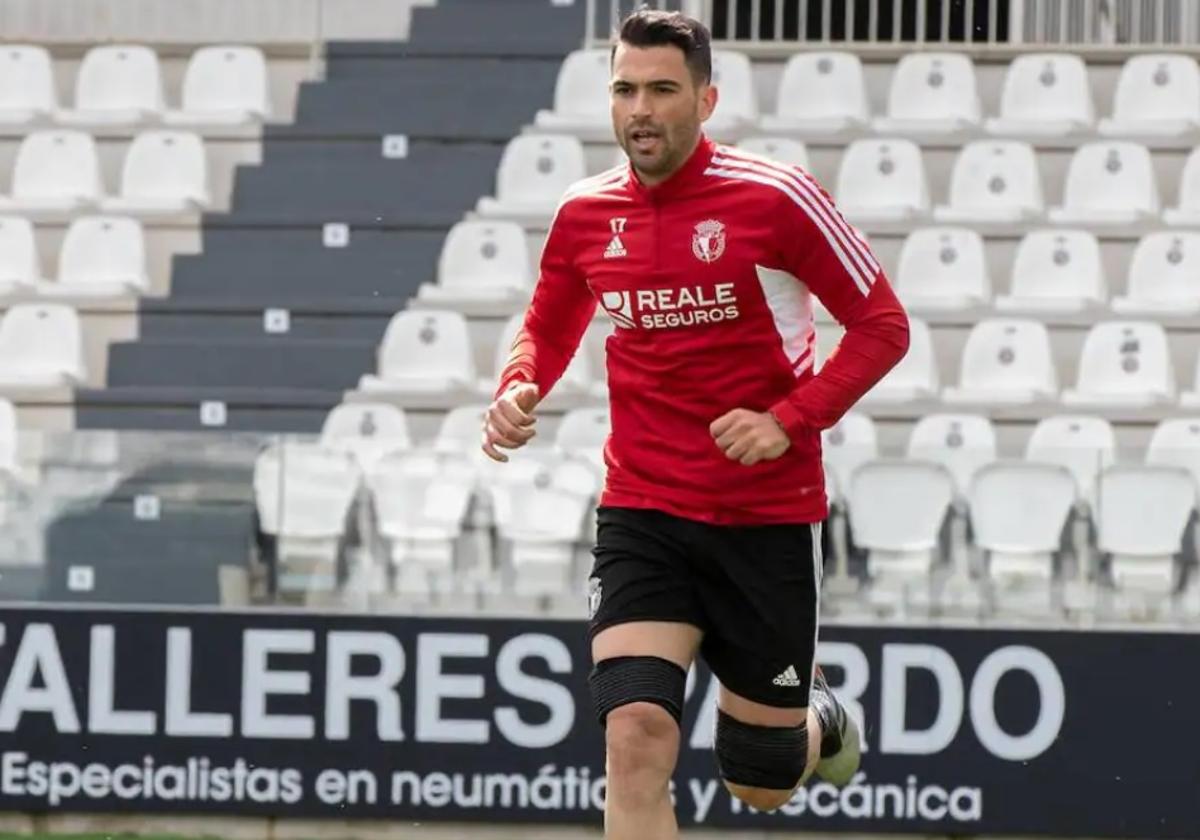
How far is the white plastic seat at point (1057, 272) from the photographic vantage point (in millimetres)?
11336

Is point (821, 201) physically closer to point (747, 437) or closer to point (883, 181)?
point (747, 437)

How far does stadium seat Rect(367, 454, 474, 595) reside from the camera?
28.1 feet

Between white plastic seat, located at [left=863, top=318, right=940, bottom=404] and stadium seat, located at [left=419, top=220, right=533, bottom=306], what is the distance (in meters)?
1.77

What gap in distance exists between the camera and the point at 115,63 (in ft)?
43.3

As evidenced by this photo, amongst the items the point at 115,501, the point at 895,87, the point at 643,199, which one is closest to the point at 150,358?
the point at 115,501

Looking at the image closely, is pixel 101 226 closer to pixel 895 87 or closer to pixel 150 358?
pixel 150 358

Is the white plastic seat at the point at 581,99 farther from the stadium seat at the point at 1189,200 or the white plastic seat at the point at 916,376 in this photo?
the stadium seat at the point at 1189,200

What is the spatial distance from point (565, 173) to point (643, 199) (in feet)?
21.9

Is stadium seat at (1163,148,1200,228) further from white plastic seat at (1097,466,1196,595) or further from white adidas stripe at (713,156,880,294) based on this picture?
white adidas stripe at (713,156,880,294)

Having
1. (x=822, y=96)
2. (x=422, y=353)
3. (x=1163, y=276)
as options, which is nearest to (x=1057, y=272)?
(x=1163, y=276)

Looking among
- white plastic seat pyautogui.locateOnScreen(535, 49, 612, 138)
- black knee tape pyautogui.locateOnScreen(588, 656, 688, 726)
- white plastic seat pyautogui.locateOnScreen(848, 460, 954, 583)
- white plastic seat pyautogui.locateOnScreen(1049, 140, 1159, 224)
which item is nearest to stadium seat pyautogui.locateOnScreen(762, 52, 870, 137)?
white plastic seat pyautogui.locateOnScreen(535, 49, 612, 138)

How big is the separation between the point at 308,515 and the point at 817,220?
3.67 metres

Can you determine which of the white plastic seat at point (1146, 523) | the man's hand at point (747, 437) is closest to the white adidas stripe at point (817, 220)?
the man's hand at point (747, 437)

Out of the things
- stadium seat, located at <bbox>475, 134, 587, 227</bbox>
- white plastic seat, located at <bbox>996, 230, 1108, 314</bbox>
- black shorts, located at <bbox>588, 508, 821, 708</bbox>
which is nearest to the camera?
black shorts, located at <bbox>588, 508, 821, 708</bbox>
